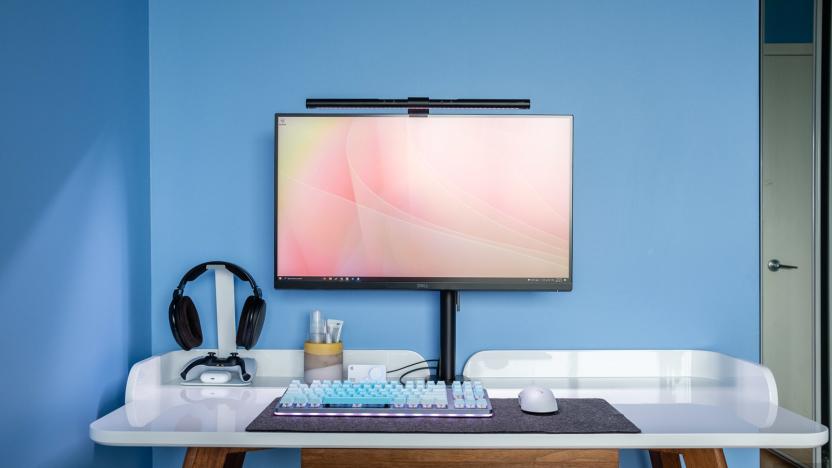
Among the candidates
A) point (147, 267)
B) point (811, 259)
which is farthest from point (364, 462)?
point (811, 259)

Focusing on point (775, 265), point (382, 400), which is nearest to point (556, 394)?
point (382, 400)

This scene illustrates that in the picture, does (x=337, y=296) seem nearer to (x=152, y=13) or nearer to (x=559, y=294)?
(x=559, y=294)

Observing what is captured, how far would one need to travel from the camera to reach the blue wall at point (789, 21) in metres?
2.35

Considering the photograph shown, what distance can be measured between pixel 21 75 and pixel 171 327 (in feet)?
2.45

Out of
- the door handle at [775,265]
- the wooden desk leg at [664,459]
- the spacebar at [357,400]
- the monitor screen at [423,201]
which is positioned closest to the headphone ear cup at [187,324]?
the monitor screen at [423,201]

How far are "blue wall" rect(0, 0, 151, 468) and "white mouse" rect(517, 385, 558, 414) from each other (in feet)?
3.53

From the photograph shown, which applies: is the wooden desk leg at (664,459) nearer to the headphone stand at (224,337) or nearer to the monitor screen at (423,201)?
the monitor screen at (423,201)

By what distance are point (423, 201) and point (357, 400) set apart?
613 mm

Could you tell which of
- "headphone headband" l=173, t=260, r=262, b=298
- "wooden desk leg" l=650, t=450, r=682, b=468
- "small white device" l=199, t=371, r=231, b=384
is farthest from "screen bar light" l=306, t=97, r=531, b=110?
"wooden desk leg" l=650, t=450, r=682, b=468

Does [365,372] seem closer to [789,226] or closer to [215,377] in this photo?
[215,377]

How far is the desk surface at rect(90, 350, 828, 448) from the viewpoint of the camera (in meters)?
1.24

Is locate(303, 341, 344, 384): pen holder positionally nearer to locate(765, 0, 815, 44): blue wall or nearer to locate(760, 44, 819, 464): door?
locate(760, 44, 819, 464): door

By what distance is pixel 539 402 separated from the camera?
138 cm

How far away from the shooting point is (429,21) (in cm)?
189
